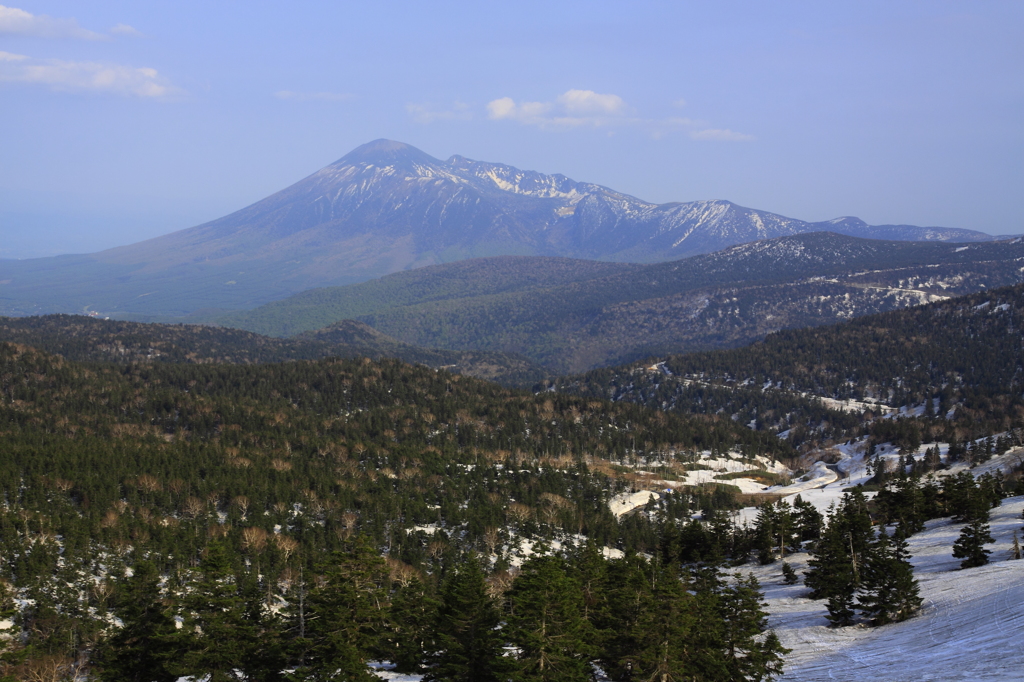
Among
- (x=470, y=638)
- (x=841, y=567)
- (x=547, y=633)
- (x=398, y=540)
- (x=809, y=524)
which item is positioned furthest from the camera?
(x=398, y=540)

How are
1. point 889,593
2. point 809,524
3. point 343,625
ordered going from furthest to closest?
point 809,524 → point 889,593 → point 343,625

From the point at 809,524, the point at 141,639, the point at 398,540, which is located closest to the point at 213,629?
the point at 141,639

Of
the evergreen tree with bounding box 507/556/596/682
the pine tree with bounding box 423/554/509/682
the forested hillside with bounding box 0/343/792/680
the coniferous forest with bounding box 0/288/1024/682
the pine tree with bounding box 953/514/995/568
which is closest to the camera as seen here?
the evergreen tree with bounding box 507/556/596/682

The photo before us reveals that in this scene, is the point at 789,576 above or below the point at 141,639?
below

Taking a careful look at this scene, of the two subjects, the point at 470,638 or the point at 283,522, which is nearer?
the point at 470,638

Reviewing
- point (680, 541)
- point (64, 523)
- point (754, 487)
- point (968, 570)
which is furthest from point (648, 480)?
point (64, 523)

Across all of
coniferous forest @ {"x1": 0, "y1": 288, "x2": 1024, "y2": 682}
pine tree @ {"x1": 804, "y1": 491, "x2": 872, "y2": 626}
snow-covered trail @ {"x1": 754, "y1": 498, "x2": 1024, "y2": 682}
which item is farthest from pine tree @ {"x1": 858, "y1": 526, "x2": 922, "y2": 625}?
pine tree @ {"x1": 804, "y1": 491, "x2": 872, "y2": 626}

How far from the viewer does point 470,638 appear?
46.3 meters

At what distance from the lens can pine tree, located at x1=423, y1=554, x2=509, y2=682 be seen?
150ft

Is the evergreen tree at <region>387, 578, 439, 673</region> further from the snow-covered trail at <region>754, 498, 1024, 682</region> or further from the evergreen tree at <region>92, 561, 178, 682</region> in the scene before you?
the snow-covered trail at <region>754, 498, 1024, 682</region>

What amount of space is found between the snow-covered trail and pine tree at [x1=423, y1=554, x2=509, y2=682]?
896 inches

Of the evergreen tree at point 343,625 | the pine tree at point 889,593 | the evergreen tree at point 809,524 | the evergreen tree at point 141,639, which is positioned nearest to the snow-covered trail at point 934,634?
the pine tree at point 889,593

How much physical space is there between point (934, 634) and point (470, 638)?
112ft

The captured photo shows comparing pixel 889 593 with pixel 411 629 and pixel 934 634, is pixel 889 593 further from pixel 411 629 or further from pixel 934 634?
pixel 411 629
